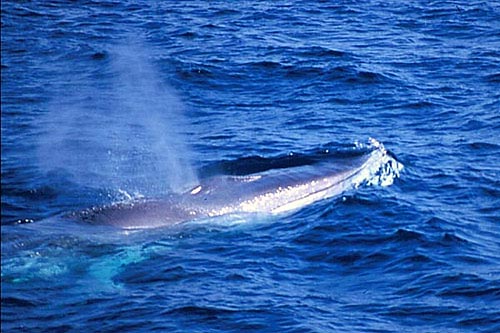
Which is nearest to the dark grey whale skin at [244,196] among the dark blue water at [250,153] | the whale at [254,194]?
the whale at [254,194]

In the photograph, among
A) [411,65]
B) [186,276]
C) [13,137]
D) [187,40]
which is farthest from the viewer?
[187,40]

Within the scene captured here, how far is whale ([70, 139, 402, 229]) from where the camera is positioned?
22.9m

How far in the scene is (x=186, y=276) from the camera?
20344 millimetres

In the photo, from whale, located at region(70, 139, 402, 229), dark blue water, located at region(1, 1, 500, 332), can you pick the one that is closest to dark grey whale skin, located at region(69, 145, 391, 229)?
whale, located at region(70, 139, 402, 229)

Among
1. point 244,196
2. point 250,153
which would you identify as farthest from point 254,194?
point 250,153

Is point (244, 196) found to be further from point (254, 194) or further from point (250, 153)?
point (250, 153)

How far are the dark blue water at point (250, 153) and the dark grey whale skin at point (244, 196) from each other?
1.48 ft

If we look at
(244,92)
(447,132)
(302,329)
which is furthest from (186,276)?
(244,92)

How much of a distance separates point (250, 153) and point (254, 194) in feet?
12.4

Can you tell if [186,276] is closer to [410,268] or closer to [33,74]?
[410,268]

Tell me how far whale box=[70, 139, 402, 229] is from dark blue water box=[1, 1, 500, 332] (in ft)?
1.38

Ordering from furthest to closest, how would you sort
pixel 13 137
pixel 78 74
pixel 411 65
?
1. pixel 411 65
2. pixel 78 74
3. pixel 13 137

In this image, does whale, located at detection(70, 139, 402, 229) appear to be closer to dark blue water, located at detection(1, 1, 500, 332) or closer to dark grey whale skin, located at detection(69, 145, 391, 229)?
dark grey whale skin, located at detection(69, 145, 391, 229)

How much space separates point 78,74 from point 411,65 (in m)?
11.3
